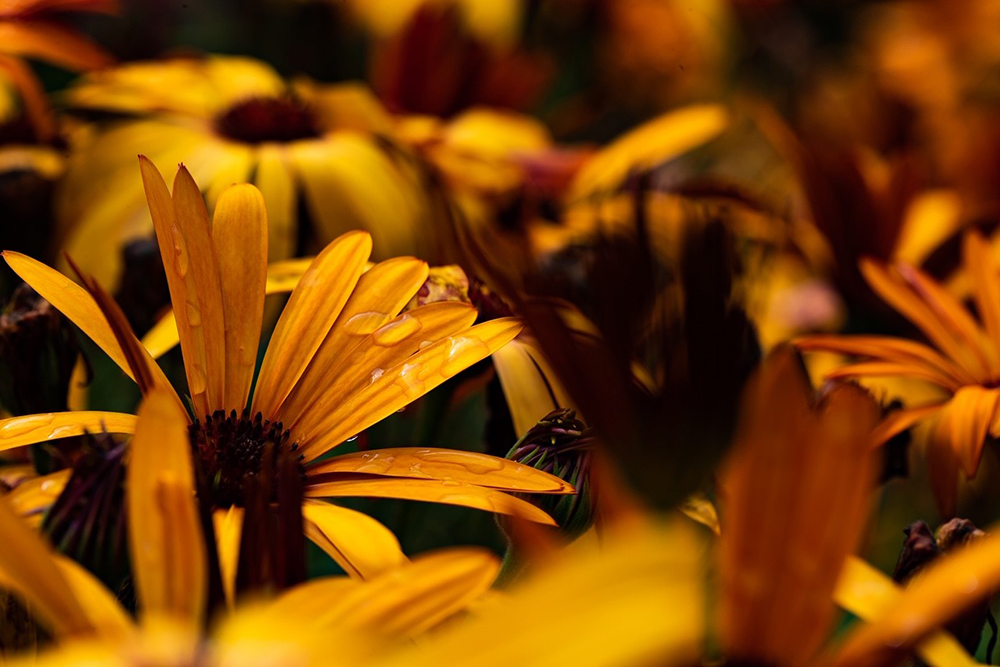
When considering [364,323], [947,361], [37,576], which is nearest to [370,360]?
[364,323]

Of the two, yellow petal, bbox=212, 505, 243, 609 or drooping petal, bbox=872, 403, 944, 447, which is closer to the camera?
yellow petal, bbox=212, 505, 243, 609

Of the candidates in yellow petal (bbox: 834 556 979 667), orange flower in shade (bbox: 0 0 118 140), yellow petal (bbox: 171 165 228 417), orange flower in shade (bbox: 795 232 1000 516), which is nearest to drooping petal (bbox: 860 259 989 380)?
orange flower in shade (bbox: 795 232 1000 516)

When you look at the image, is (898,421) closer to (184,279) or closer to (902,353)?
(902,353)

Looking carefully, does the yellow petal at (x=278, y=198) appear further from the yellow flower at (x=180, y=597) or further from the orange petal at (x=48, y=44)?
the yellow flower at (x=180, y=597)

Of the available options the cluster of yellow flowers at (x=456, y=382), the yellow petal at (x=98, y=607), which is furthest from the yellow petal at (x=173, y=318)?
the yellow petal at (x=98, y=607)

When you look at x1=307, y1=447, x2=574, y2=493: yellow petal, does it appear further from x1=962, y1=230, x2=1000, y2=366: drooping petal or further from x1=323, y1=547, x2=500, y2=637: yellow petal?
x1=962, y1=230, x2=1000, y2=366: drooping petal
